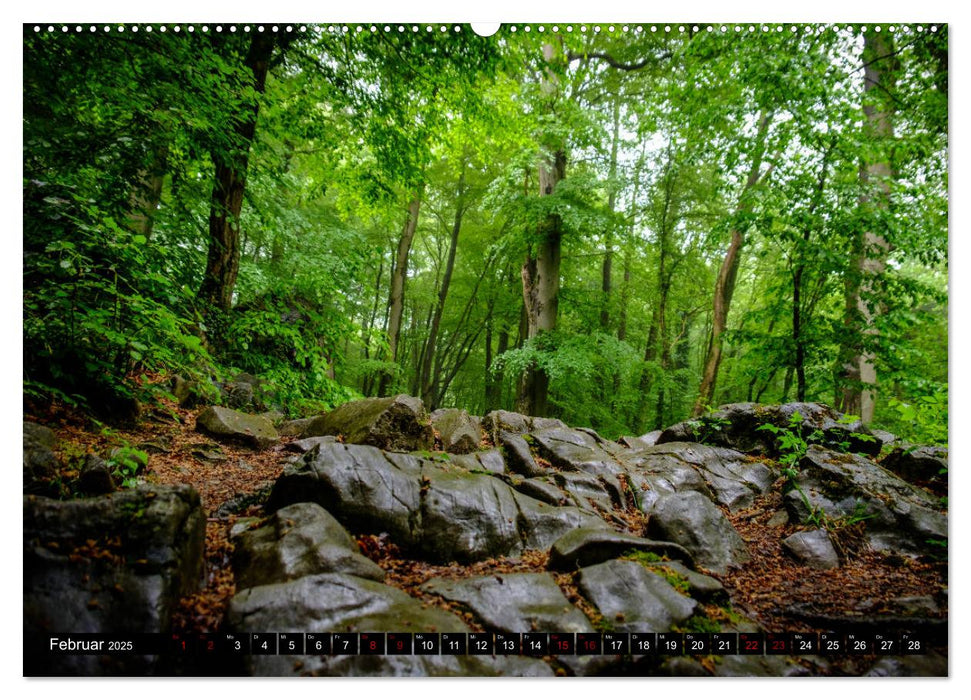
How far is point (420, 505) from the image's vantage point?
3.13m

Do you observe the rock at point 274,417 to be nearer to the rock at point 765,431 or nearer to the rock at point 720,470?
the rock at point 720,470

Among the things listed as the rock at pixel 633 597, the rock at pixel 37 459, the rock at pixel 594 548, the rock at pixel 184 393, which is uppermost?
the rock at pixel 184 393

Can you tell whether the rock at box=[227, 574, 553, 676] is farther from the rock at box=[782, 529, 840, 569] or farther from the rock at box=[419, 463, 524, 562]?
the rock at box=[782, 529, 840, 569]

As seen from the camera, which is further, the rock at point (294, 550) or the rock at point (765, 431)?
the rock at point (765, 431)

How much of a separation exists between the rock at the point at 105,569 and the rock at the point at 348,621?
337 millimetres

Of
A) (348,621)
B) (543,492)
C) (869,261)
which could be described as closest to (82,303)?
(348,621)

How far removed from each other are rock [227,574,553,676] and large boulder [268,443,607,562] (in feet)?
2.71

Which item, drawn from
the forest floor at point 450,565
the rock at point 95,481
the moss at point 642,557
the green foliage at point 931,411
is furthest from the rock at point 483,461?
the green foliage at point 931,411

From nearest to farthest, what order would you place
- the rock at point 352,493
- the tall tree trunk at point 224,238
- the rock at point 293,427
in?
the rock at point 352,493, the rock at point 293,427, the tall tree trunk at point 224,238

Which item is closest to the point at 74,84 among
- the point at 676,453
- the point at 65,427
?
the point at 65,427

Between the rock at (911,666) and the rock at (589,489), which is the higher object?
the rock at (589,489)

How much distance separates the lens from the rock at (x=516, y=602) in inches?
83.7

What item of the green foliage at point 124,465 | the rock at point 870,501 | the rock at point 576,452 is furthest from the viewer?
the rock at point 576,452

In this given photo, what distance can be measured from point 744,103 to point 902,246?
2.57 metres
